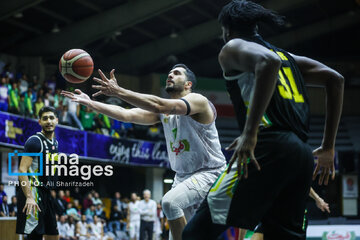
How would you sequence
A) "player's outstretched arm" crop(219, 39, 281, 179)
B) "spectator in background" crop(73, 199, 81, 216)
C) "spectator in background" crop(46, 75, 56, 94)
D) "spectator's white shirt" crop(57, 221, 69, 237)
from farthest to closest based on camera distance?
"spectator in background" crop(46, 75, 56, 94), "spectator in background" crop(73, 199, 81, 216), "spectator's white shirt" crop(57, 221, 69, 237), "player's outstretched arm" crop(219, 39, 281, 179)

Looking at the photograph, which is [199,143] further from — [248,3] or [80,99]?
[248,3]

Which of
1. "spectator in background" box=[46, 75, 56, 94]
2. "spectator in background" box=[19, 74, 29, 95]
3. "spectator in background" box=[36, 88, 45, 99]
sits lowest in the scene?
"spectator in background" box=[36, 88, 45, 99]

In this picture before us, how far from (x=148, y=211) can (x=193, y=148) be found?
38.8 ft

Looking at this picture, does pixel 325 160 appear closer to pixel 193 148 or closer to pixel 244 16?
pixel 244 16

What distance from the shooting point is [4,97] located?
51.3ft

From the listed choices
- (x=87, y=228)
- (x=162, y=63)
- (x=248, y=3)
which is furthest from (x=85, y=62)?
(x=162, y=63)

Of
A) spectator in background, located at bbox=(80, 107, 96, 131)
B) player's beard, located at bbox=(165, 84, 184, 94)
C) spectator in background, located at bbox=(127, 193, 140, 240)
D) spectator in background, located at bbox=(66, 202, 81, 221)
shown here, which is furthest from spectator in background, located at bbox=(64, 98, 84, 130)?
player's beard, located at bbox=(165, 84, 184, 94)

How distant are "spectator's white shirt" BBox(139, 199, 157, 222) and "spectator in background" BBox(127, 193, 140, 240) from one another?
13.3 inches

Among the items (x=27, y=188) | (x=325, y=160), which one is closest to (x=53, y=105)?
(x=27, y=188)

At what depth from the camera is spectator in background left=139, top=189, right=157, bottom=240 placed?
16.7 m

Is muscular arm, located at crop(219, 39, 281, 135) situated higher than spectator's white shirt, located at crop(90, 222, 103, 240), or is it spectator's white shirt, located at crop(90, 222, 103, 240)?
muscular arm, located at crop(219, 39, 281, 135)

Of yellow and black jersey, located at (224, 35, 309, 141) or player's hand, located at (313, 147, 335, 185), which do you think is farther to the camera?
player's hand, located at (313, 147, 335, 185)

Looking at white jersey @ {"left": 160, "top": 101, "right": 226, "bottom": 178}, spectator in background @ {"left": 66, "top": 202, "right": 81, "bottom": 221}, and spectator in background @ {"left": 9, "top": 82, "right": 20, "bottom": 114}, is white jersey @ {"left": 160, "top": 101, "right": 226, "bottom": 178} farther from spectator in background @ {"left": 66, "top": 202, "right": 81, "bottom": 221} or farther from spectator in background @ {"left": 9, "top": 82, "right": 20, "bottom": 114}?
spectator in background @ {"left": 66, "top": 202, "right": 81, "bottom": 221}

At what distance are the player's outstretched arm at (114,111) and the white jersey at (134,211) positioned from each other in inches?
469
